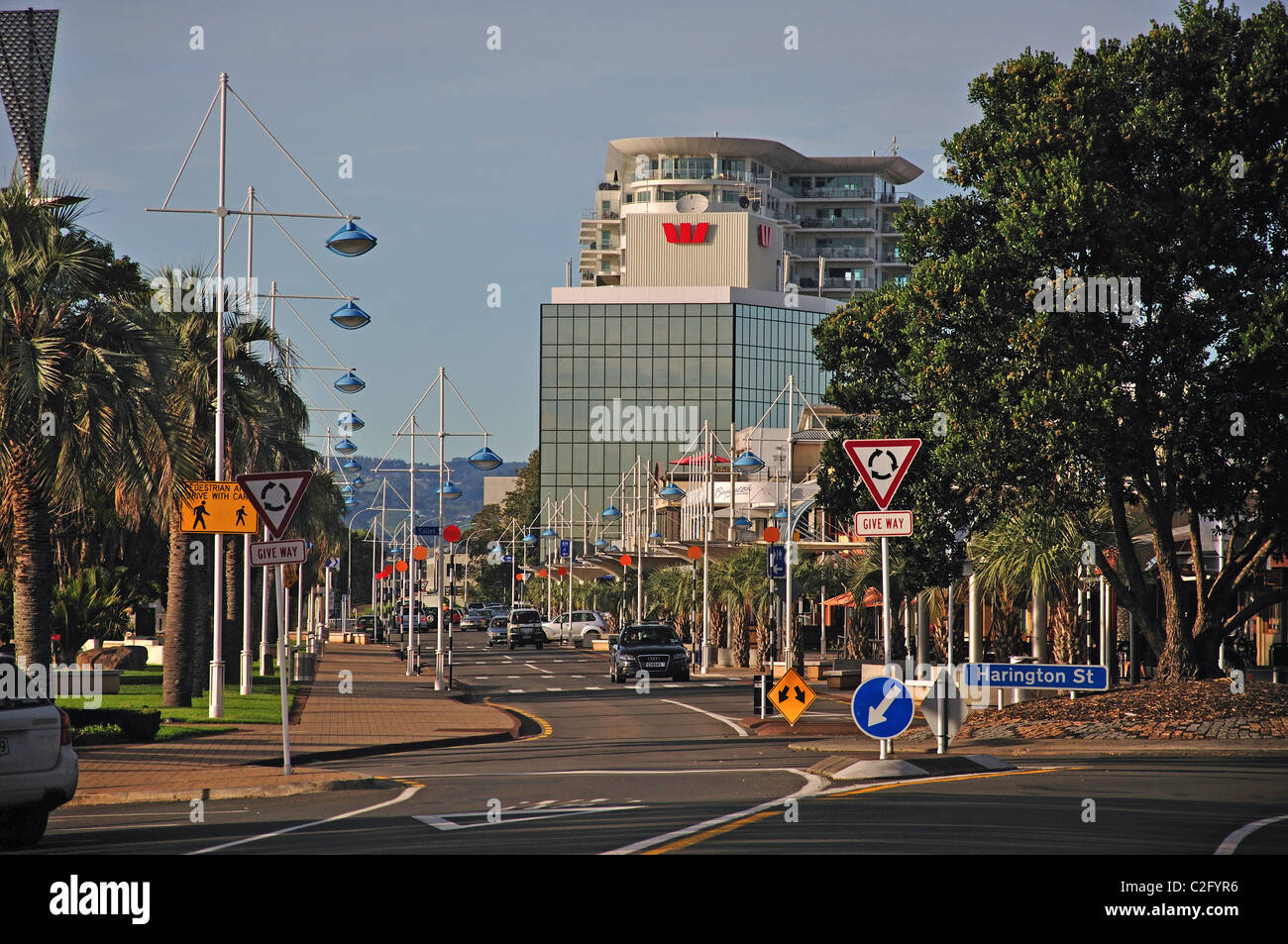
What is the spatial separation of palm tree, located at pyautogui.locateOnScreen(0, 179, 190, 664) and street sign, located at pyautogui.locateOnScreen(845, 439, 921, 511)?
10.8m

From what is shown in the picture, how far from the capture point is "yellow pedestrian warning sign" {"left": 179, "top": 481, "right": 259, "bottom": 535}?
2375 cm

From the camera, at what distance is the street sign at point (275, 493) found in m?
16.8

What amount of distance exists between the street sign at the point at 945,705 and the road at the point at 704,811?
1.14 meters

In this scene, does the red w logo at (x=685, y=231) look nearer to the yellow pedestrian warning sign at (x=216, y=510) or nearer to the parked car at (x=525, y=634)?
the parked car at (x=525, y=634)

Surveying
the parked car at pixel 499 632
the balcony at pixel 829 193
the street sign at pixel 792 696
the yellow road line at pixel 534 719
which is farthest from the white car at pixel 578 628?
the balcony at pixel 829 193

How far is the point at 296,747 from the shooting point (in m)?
20.6

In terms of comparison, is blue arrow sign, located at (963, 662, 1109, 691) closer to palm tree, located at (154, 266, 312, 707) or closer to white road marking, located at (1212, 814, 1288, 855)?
white road marking, located at (1212, 814, 1288, 855)

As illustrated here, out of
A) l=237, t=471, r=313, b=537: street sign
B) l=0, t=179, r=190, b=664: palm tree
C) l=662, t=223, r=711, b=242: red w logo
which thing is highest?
l=662, t=223, r=711, b=242: red w logo

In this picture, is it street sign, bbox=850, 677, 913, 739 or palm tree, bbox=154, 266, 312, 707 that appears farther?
palm tree, bbox=154, 266, 312, 707

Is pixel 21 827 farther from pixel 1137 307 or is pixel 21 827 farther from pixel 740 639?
pixel 740 639

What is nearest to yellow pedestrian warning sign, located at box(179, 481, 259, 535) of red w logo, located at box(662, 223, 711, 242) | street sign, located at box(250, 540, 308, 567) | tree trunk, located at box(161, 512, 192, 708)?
tree trunk, located at box(161, 512, 192, 708)

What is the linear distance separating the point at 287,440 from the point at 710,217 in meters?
88.8

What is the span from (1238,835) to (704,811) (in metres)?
4.34
